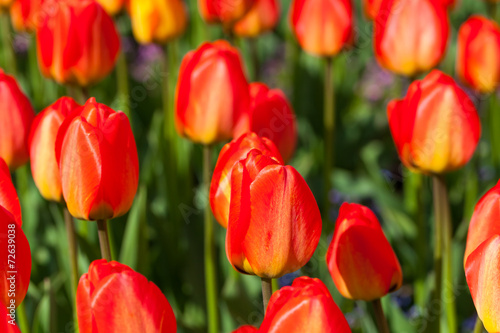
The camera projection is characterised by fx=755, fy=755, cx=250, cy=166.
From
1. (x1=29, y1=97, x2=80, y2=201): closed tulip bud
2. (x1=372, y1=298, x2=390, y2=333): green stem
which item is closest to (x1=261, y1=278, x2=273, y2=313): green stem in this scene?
(x1=372, y1=298, x2=390, y2=333): green stem

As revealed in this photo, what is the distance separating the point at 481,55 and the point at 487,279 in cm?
97

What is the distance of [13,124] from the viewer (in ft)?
4.50

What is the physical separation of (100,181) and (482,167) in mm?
1834

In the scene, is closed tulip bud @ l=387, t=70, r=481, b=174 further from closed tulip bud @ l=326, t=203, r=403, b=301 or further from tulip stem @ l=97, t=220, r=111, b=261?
tulip stem @ l=97, t=220, r=111, b=261

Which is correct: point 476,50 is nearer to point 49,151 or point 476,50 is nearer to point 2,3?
point 49,151

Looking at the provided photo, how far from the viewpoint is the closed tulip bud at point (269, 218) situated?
37.0 inches

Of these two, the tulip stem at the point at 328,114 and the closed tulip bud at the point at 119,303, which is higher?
the closed tulip bud at the point at 119,303

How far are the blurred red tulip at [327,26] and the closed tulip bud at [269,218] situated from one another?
1.03m

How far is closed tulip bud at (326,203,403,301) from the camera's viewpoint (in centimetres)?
107

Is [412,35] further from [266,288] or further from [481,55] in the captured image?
[266,288]

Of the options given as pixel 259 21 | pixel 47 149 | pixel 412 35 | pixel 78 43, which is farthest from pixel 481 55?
pixel 47 149

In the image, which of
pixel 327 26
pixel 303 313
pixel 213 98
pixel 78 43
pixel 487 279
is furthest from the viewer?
pixel 327 26

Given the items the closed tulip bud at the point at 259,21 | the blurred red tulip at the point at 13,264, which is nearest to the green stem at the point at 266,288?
the blurred red tulip at the point at 13,264

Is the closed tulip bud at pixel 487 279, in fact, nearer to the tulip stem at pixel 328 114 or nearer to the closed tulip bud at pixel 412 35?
the closed tulip bud at pixel 412 35
